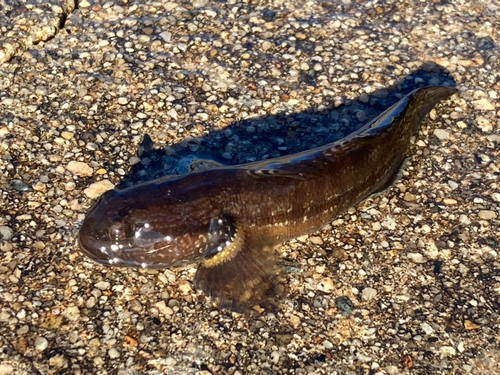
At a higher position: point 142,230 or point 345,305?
point 142,230

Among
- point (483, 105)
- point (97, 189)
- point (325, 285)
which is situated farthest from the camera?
point (483, 105)

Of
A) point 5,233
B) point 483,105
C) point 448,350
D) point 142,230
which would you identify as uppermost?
point 142,230

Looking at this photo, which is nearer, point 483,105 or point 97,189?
point 97,189

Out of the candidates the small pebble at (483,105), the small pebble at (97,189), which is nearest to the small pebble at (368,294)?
the small pebble at (97,189)

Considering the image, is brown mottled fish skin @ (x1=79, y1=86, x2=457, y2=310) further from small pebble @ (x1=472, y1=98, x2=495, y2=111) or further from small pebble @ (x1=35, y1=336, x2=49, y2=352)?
small pebble @ (x1=472, y1=98, x2=495, y2=111)

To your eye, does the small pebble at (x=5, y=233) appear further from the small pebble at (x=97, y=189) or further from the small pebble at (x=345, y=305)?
the small pebble at (x=345, y=305)

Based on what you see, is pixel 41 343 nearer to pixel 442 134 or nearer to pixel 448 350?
pixel 448 350

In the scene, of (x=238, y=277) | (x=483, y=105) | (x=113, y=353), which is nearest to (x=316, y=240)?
(x=238, y=277)
